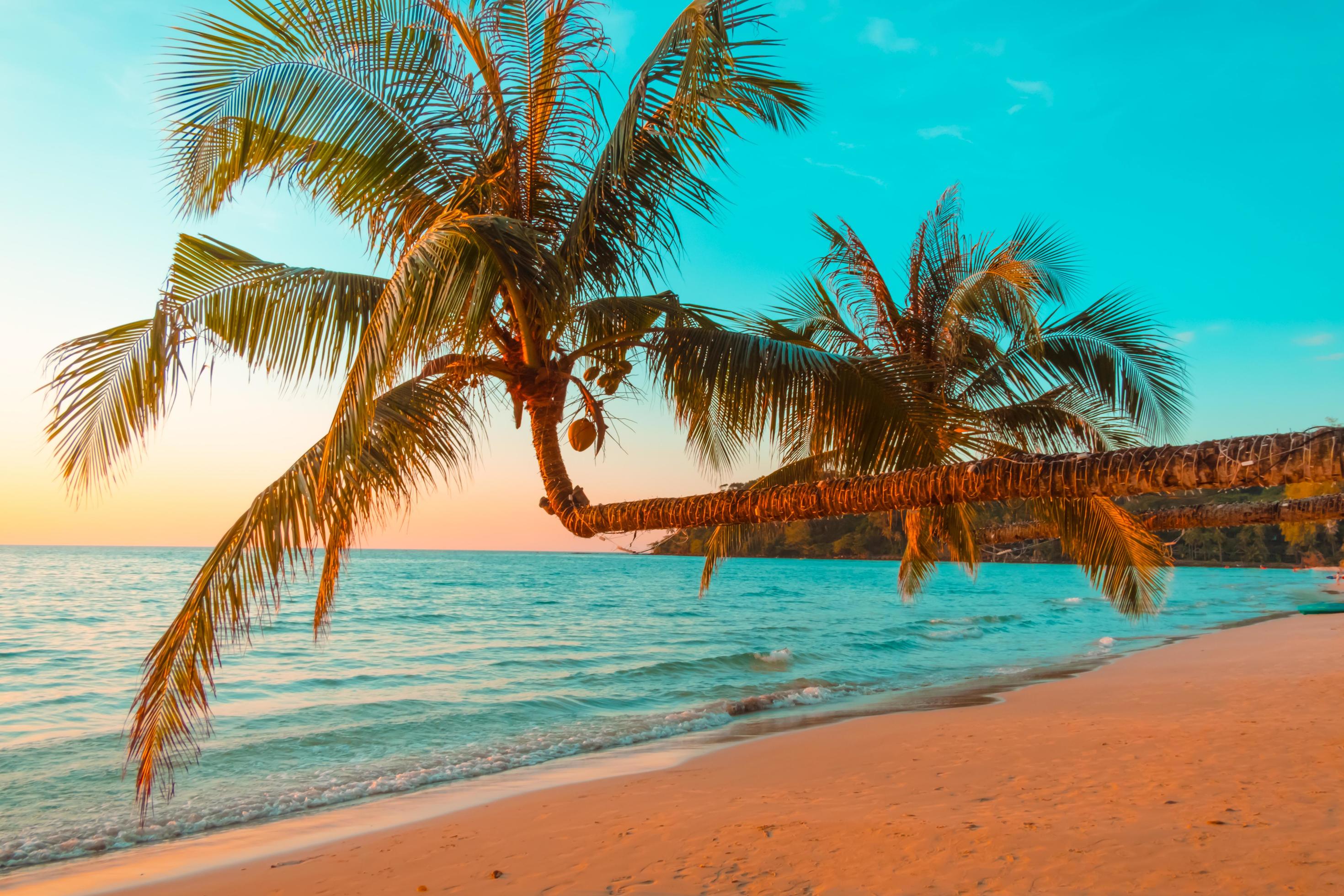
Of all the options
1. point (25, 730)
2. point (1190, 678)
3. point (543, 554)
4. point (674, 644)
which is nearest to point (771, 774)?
point (1190, 678)

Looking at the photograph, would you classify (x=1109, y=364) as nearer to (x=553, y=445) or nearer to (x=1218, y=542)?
(x=553, y=445)

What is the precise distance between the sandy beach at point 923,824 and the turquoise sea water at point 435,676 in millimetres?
1991

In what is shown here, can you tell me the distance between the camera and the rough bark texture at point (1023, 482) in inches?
84.7

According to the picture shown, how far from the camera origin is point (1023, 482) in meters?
2.83

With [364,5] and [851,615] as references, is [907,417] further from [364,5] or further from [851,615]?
[851,615]

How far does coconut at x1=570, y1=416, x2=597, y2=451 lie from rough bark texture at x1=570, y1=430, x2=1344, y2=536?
595mm

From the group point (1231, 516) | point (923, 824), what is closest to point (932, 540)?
point (1231, 516)

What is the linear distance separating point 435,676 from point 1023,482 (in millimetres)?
14105

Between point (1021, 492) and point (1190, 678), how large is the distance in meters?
11.5

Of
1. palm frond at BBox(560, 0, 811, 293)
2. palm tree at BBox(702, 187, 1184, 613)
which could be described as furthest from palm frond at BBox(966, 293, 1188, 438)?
palm frond at BBox(560, 0, 811, 293)

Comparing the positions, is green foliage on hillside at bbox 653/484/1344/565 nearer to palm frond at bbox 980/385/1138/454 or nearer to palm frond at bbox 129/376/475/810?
palm frond at bbox 980/385/1138/454

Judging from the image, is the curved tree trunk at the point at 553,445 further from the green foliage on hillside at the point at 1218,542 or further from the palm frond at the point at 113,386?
the green foliage on hillside at the point at 1218,542

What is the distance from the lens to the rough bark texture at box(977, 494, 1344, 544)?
698 cm

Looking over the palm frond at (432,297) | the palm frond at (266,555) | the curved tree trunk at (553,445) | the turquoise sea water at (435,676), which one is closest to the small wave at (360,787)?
the turquoise sea water at (435,676)
